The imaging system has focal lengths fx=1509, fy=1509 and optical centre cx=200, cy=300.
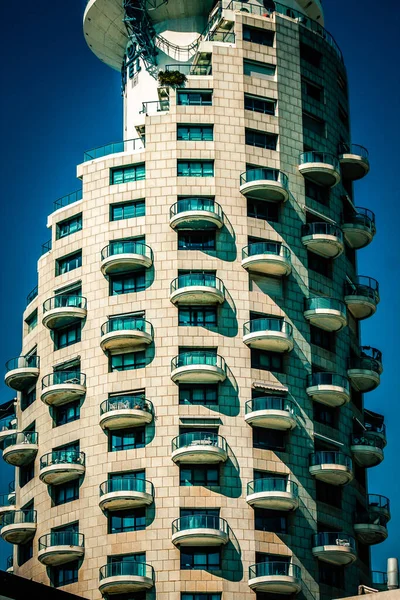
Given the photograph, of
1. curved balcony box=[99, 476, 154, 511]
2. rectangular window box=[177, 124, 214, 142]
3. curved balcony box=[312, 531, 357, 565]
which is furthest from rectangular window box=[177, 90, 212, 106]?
curved balcony box=[312, 531, 357, 565]

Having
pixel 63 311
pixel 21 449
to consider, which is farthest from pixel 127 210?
pixel 21 449

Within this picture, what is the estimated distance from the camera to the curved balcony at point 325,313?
9875cm

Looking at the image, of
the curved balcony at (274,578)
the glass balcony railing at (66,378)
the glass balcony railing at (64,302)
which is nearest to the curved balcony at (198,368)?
the glass balcony railing at (66,378)

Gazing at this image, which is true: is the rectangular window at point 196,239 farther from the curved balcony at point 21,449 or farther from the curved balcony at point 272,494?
the curved balcony at point 21,449

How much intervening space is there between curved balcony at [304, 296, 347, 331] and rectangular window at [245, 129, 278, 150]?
11.2 metres

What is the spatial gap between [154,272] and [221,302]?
4967 millimetres

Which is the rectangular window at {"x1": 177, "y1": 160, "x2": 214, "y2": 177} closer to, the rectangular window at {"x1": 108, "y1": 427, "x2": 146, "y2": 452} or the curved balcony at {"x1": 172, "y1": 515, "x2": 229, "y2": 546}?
the rectangular window at {"x1": 108, "y1": 427, "x2": 146, "y2": 452}

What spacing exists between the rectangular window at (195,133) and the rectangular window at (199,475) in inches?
896

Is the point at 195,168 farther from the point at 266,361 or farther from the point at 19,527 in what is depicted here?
the point at 19,527

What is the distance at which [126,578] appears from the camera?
8950cm

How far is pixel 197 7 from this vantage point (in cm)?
11238

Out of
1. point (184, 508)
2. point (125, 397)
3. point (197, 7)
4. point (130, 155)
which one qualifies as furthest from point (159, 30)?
point (184, 508)

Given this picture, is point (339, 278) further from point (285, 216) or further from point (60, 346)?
point (60, 346)

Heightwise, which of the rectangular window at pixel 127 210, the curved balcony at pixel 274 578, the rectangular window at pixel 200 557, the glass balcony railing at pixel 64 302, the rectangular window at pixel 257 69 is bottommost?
the curved balcony at pixel 274 578
